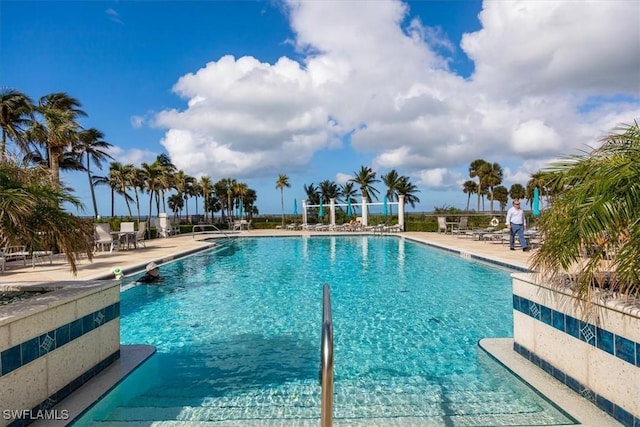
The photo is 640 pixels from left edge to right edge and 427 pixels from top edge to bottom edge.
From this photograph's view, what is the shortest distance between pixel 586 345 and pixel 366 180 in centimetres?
4246

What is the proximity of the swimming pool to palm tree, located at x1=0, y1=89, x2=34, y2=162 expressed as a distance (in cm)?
1206

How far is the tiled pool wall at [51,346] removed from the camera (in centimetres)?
235

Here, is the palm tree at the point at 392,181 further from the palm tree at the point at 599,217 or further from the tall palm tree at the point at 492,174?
the palm tree at the point at 599,217

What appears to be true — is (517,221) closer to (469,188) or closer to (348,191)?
(348,191)

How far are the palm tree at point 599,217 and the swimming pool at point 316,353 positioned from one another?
3.40 ft

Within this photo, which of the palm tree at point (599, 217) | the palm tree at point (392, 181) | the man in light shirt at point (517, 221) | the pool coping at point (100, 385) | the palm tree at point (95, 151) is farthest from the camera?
the palm tree at point (392, 181)

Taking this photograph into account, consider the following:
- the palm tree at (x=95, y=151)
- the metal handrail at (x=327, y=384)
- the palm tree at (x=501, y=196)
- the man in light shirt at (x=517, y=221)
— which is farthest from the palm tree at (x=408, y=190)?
the metal handrail at (x=327, y=384)

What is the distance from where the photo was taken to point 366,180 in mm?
44750

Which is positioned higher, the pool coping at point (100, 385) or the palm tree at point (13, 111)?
the palm tree at point (13, 111)

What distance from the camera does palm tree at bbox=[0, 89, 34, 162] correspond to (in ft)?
51.2

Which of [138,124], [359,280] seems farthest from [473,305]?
[138,124]

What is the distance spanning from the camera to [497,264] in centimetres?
996

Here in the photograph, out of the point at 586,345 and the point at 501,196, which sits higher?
the point at 501,196

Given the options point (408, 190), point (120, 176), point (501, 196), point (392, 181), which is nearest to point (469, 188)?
point (501, 196)
